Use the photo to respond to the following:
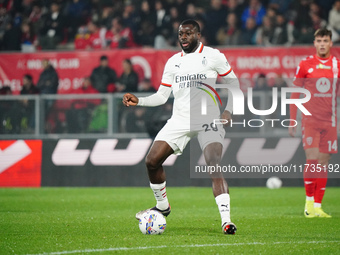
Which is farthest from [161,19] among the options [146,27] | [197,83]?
[197,83]

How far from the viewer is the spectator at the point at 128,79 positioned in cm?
1641

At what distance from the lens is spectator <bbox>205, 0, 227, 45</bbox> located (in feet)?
61.3

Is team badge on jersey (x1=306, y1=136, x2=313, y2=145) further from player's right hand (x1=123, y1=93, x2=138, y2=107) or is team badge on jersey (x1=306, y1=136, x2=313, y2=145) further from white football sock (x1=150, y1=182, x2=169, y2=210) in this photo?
player's right hand (x1=123, y1=93, x2=138, y2=107)

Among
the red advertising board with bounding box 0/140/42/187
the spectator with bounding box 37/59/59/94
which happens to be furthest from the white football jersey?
the spectator with bounding box 37/59/59/94

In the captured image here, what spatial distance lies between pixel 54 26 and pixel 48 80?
4.14 meters

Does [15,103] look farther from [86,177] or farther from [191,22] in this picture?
[191,22]

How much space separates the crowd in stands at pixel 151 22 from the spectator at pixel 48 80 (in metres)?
2.66

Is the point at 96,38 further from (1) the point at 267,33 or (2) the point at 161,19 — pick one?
(1) the point at 267,33

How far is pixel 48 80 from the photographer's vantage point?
17.2 meters

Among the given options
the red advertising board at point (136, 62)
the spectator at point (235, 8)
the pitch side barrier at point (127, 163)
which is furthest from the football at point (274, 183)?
the spectator at point (235, 8)

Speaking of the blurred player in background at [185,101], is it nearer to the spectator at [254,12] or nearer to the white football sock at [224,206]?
the white football sock at [224,206]

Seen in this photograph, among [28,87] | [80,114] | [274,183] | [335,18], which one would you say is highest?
[335,18]

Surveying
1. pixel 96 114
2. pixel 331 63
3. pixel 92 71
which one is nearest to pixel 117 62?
pixel 92 71

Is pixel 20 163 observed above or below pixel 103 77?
below
